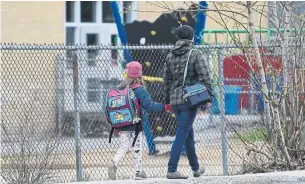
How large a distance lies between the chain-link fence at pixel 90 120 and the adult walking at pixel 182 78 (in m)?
1.12

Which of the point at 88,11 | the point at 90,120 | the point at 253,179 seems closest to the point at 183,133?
the point at 253,179

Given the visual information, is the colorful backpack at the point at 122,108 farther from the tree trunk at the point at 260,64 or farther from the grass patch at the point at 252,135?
the grass patch at the point at 252,135

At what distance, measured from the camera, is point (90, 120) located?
41.5 feet

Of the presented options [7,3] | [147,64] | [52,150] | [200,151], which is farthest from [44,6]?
[52,150]

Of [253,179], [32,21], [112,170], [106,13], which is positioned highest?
[106,13]

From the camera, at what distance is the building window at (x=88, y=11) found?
62.2 ft

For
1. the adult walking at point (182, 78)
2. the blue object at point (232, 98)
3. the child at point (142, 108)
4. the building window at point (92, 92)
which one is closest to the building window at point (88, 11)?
the blue object at point (232, 98)

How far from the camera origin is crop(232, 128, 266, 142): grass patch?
1118 centimetres

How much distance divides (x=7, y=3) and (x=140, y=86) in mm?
7689

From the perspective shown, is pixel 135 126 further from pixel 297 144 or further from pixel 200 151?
pixel 200 151

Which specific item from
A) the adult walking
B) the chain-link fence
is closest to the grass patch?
the chain-link fence

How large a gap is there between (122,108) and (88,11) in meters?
9.54

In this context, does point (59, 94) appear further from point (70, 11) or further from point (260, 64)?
point (70, 11)

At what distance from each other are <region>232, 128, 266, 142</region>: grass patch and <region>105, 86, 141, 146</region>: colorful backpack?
181cm
